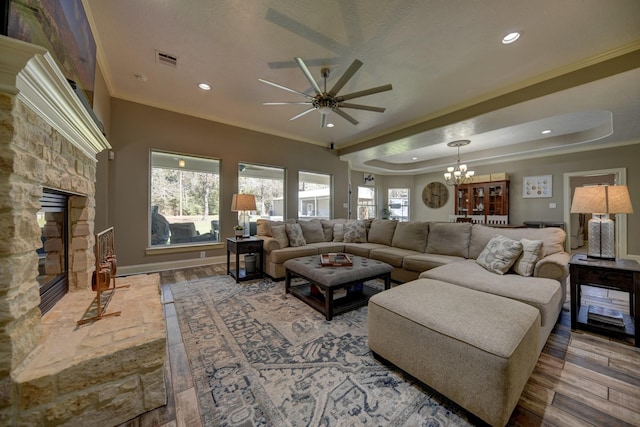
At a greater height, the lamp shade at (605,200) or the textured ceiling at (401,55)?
the textured ceiling at (401,55)

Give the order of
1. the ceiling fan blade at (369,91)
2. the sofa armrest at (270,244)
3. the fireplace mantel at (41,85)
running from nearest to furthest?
the fireplace mantel at (41,85), the ceiling fan blade at (369,91), the sofa armrest at (270,244)

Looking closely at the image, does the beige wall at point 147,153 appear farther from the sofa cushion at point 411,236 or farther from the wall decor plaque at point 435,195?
the wall decor plaque at point 435,195

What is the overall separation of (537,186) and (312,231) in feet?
20.4

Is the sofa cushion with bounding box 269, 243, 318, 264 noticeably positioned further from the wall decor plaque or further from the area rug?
the wall decor plaque

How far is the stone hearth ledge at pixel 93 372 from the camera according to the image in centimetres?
105

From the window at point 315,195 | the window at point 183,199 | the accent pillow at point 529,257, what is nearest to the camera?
the accent pillow at point 529,257

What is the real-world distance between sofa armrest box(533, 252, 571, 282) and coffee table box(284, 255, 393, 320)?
1392mm

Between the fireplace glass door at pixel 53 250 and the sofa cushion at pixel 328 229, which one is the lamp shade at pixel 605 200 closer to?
the sofa cushion at pixel 328 229

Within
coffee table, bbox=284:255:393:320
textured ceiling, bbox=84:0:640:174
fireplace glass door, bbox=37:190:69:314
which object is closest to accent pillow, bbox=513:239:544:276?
coffee table, bbox=284:255:393:320

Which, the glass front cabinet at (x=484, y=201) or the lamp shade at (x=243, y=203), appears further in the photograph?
the glass front cabinet at (x=484, y=201)

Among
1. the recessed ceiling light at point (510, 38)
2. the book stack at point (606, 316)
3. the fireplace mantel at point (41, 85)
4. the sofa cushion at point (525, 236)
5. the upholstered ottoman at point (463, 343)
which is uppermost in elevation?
the recessed ceiling light at point (510, 38)

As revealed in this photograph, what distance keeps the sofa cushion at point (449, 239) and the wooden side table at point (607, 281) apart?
1.08m

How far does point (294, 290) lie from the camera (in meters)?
2.88

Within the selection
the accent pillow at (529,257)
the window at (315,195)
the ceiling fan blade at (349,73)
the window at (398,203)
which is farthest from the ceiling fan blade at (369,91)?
the window at (398,203)
